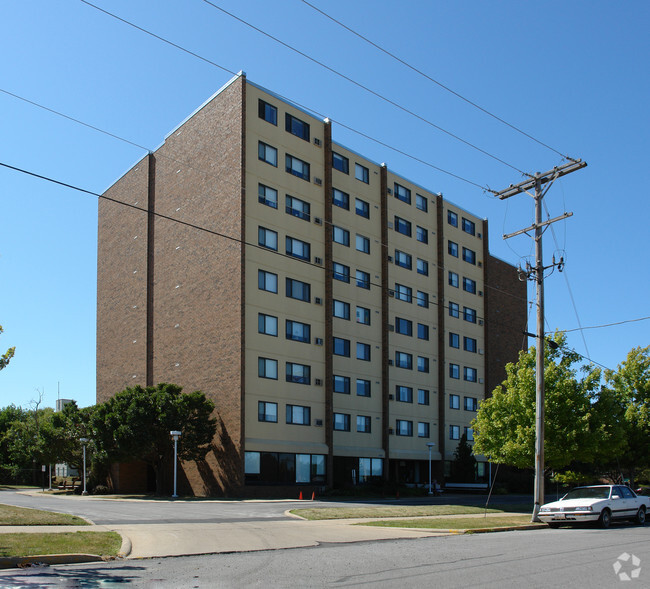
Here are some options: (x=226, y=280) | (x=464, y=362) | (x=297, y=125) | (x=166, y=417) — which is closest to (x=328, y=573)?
(x=166, y=417)

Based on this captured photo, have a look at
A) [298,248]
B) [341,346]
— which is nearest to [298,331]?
[341,346]

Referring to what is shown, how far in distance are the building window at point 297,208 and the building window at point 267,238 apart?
2.06 meters

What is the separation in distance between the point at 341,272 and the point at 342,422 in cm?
954

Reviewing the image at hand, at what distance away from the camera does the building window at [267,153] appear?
136 feet

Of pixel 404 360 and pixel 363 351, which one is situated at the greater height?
pixel 363 351

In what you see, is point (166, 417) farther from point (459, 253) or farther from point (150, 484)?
point (459, 253)

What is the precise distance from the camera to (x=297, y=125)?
145ft

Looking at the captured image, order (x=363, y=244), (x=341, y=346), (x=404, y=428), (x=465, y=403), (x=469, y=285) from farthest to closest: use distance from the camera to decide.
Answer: (x=469, y=285) → (x=465, y=403) → (x=404, y=428) → (x=363, y=244) → (x=341, y=346)

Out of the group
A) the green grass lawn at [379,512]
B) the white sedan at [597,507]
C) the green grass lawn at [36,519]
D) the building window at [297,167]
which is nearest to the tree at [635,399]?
the green grass lawn at [379,512]

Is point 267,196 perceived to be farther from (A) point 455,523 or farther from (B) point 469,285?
(A) point 455,523

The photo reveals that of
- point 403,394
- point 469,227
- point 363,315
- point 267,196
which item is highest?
point 469,227

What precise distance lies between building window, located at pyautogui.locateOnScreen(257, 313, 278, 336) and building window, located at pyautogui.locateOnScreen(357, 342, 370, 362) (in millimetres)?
7876

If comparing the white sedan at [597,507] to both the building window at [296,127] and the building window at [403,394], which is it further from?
the building window at [296,127]

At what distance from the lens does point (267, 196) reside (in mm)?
41250
